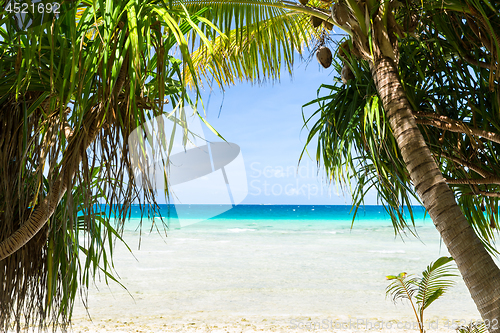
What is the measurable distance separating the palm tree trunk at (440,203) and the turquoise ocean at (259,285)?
178 millimetres

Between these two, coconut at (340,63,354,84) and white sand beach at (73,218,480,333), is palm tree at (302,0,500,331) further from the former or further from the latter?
white sand beach at (73,218,480,333)

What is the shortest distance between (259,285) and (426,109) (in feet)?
15.8

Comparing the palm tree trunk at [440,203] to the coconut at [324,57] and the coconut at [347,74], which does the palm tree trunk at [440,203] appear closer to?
the coconut at [347,74]

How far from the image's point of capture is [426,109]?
5.61 feet

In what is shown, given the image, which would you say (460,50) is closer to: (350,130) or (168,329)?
(350,130)

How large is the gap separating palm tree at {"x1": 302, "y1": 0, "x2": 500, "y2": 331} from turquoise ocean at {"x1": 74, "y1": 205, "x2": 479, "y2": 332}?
0.23 m

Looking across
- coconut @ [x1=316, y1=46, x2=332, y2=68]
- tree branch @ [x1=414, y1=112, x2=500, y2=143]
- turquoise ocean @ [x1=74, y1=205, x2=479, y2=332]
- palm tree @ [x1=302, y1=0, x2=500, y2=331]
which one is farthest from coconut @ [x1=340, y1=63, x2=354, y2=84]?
turquoise ocean @ [x1=74, y1=205, x2=479, y2=332]

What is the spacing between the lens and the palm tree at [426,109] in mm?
1171

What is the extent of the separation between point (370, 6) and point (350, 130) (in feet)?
1.60

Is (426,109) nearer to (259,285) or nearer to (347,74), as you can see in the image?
(347,74)

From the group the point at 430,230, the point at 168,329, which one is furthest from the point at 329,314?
the point at 430,230

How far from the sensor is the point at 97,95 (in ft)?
2.71

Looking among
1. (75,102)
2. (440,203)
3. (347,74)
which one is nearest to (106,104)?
(75,102)

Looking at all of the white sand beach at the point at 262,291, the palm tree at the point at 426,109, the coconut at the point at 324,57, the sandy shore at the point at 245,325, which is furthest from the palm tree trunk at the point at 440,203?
the sandy shore at the point at 245,325
